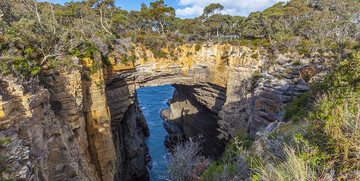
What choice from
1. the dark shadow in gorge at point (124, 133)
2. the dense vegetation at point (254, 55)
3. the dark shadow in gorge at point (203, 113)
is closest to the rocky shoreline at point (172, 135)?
the dark shadow in gorge at point (203, 113)

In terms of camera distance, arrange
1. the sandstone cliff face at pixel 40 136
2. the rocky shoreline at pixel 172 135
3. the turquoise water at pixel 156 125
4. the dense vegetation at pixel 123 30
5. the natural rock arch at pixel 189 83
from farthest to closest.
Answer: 1. the rocky shoreline at pixel 172 135
2. the turquoise water at pixel 156 125
3. the natural rock arch at pixel 189 83
4. the dense vegetation at pixel 123 30
5. the sandstone cliff face at pixel 40 136

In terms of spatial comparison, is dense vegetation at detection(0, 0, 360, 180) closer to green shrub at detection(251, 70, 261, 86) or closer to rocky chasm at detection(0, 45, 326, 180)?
rocky chasm at detection(0, 45, 326, 180)

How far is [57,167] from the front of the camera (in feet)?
22.5

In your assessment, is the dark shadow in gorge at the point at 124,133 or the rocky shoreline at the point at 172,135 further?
the rocky shoreline at the point at 172,135

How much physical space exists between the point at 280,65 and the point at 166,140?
65.0ft

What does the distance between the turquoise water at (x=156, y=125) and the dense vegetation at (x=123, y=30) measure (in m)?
8.37

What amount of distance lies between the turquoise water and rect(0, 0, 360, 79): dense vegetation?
837cm

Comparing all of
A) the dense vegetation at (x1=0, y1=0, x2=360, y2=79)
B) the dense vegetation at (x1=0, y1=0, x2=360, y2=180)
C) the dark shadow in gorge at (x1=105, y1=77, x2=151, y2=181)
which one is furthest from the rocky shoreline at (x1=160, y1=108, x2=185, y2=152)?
the dense vegetation at (x1=0, y1=0, x2=360, y2=79)

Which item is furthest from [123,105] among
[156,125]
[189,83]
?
[156,125]

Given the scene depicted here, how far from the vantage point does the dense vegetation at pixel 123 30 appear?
22.3 ft

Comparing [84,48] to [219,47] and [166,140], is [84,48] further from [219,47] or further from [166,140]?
[166,140]

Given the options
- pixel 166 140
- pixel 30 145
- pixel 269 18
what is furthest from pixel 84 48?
pixel 269 18

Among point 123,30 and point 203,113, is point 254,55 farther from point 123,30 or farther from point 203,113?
point 123,30

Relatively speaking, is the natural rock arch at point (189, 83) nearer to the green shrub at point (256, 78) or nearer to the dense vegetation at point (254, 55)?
the green shrub at point (256, 78)
